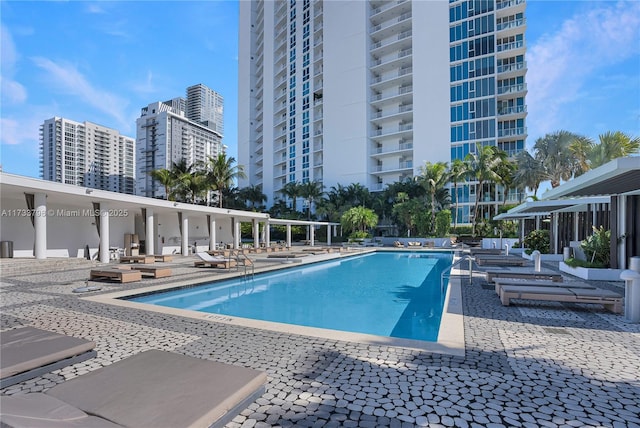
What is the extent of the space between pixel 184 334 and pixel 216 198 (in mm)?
48958

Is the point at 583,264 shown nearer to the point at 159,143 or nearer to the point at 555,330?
the point at 555,330

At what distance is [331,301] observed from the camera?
346 inches

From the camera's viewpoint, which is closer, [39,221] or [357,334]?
[357,334]

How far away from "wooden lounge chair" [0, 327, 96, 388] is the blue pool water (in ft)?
11.6

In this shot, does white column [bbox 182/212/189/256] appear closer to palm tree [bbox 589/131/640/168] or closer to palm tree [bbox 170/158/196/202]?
palm tree [bbox 170/158/196/202]

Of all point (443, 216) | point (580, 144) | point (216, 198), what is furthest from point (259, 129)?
point (580, 144)

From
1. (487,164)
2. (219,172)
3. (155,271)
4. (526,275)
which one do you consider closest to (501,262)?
(526,275)

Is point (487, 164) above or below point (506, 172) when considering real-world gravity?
above

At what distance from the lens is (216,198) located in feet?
169

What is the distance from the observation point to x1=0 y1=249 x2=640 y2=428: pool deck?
267cm

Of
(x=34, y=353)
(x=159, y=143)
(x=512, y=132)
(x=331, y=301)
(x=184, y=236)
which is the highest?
(x=159, y=143)

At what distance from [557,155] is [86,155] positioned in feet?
222

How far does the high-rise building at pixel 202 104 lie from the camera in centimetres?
12612

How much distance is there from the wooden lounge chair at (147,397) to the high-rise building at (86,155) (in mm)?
56034
